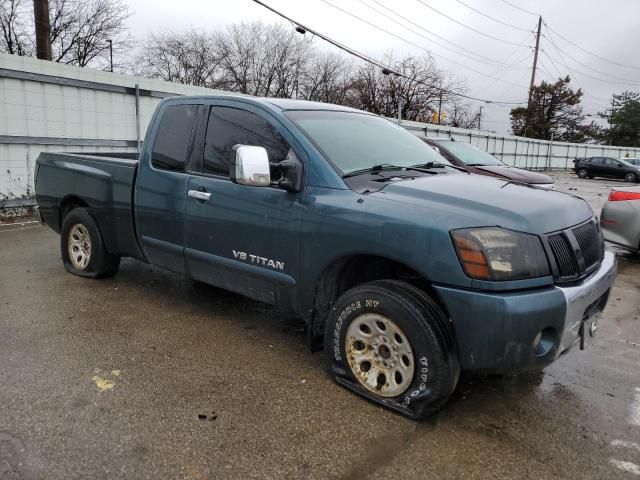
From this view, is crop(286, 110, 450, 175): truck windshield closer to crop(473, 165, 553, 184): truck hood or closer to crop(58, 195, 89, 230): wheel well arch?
crop(58, 195, 89, 230): wheel well arch

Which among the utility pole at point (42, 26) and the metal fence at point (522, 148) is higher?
the utility pole at point (42, 26)

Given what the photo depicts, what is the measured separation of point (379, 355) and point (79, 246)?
3820 millimetres

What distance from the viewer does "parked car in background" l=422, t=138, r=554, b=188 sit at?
836 cm

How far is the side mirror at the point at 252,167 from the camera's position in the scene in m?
3.13

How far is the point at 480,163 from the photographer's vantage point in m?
9.38

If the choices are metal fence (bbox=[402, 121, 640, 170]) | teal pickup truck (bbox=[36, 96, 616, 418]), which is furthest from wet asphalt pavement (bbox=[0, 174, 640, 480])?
metal fence (bbox=[402, 121, 640, 170])

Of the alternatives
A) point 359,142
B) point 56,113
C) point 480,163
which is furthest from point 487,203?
point 56,113

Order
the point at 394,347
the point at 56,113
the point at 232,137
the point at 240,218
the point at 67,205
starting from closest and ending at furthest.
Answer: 1. the point at 394,347
2. the point at 240,218
3. the point at 232,137
4. the point at 67,205
5. the point at 56,113

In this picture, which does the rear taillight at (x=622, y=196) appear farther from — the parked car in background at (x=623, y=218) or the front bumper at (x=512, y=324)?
the front bumper at (x=512, y=324)

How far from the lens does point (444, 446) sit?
8.71ft

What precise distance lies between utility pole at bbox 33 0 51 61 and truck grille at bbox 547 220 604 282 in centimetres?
1476

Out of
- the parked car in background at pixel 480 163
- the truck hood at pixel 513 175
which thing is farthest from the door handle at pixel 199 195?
the truck hood at pixel 513 175

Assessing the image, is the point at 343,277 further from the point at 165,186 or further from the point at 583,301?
the point at 165,186

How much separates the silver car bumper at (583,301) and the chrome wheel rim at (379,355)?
0.82m
